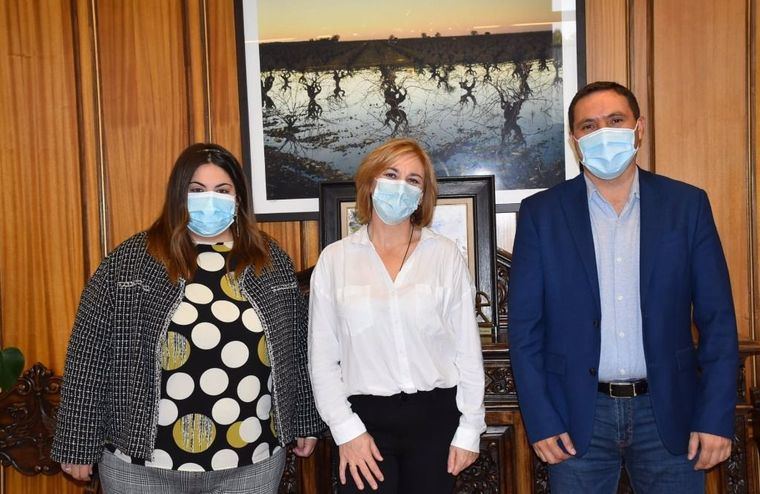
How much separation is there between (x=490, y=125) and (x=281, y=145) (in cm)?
82

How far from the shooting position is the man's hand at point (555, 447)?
175cm

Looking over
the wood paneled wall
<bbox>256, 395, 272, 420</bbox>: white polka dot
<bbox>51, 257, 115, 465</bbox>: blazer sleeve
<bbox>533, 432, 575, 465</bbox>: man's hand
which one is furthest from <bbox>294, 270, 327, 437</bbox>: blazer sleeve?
the wood paneled wall

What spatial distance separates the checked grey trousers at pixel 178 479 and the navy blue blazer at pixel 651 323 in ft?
2.35

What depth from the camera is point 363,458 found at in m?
1.72

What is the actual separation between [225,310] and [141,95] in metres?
1.33

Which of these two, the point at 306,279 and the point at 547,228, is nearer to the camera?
the point at 547,228

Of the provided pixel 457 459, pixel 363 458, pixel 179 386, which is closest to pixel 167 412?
pixel 179 386

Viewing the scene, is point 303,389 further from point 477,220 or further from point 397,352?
point 477,220

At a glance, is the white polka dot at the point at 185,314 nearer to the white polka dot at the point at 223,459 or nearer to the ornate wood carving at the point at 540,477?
the white polka dot at the point at 223,459

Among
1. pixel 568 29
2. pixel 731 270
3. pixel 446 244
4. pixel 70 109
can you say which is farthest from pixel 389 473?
pixel 70 109

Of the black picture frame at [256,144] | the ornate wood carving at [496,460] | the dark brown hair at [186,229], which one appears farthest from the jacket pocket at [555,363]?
the black picture frame at [256,144]

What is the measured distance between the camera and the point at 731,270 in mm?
2537

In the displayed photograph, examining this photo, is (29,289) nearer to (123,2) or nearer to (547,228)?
(123,2)

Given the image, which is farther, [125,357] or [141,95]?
[141,95]
